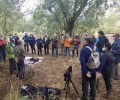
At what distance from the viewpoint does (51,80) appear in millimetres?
11406

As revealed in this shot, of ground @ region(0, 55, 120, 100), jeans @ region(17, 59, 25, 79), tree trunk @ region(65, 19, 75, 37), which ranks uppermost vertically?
tree trunk @ region(65, 19, 75, 37)

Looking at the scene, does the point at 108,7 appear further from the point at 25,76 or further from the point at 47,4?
the point at 25,76

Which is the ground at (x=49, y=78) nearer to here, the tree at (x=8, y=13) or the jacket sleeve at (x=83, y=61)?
the jacket sleeve at (x=83, y=61)

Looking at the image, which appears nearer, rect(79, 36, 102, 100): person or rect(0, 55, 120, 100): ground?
rect(79, 36, 102, 100): person

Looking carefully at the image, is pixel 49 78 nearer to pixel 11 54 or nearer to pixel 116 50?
pixel 11 54

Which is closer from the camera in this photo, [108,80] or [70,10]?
[108,80]

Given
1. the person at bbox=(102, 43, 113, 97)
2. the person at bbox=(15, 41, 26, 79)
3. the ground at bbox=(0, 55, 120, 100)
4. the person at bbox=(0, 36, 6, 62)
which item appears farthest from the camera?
the person at bbox=(0, 36, 6, 62)

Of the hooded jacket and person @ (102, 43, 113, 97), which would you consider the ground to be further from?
the hooded jacket

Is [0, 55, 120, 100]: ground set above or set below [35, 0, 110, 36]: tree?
below

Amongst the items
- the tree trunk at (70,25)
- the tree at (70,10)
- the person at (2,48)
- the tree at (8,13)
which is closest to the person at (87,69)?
the person at (2,48)

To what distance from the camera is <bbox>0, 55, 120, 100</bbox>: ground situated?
835 centimetres

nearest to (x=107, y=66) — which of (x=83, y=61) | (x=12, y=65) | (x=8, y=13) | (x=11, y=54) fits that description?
(x=83, y=61)

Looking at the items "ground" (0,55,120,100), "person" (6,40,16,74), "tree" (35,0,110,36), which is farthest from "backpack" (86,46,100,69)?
"tree" (35,0,110,36)

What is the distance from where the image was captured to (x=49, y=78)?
11789 millimetres
